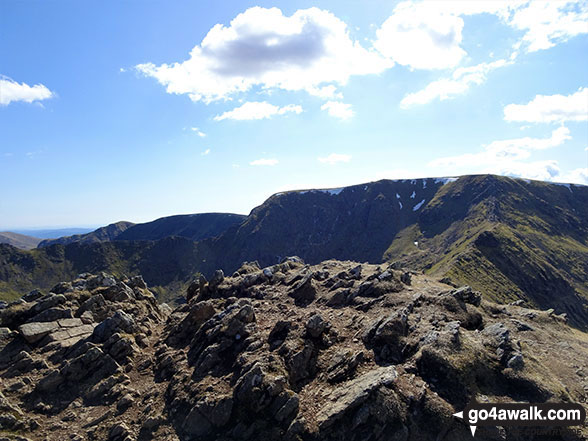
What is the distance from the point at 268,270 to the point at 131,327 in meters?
18.3

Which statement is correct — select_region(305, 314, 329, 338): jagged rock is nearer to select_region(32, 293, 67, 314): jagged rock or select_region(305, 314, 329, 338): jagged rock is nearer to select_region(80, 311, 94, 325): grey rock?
select_region(80, 311, 94, 325): grey rock

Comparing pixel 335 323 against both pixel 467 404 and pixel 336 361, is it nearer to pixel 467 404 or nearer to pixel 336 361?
pixel 336 361

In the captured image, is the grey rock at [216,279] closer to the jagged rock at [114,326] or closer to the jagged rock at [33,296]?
the jagged rock at [114,326]

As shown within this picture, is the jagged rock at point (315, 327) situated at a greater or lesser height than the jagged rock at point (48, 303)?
lesser

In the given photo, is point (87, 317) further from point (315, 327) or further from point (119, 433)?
point (315, 327)

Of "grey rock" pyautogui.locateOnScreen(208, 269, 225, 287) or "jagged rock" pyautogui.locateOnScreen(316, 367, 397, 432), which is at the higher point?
"grey rock" pyautogui.locateOnScreen(208, 269, 225, 287)

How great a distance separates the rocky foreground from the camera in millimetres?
17953

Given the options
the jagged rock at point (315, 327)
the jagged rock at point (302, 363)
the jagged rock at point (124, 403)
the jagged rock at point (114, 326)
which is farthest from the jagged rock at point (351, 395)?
the jagged rock at point (114, 326)

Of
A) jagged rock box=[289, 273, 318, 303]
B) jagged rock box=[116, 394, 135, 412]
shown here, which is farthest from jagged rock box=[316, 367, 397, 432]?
jagged rock box=[289, 273, 318, 303]

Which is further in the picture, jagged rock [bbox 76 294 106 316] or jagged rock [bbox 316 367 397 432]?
jagged rock [bbox 76 294 106 316]

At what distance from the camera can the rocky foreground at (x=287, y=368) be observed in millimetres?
17953

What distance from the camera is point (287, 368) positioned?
21.8 m

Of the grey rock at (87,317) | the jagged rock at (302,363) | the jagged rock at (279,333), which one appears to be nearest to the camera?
the jagged rock at (302,363)

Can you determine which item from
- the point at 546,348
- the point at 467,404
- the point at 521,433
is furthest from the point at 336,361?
the point at 546,348
